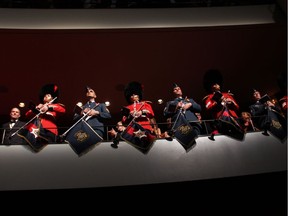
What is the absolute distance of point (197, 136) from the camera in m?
6.33

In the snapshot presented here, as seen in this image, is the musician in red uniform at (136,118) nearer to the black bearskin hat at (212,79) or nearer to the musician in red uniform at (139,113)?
the musician in red uniform at (139,113)

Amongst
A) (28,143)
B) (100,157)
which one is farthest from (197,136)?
(28,143)

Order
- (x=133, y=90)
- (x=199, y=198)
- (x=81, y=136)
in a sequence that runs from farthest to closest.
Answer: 1. (x=133, y=90)
2. (x=199, y=198)
3. (x=81, y=136)

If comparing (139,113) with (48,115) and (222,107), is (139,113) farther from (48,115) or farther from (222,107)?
(48,115)

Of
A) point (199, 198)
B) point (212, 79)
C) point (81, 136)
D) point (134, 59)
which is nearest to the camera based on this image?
point (81, 136)

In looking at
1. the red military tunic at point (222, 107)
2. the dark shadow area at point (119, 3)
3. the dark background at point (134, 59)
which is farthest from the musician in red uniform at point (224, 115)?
the dark shadow area at point (119, 3)

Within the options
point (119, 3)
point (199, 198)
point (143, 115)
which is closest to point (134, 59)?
point (119, 3)

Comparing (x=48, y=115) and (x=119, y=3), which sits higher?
(x=119, y=3)

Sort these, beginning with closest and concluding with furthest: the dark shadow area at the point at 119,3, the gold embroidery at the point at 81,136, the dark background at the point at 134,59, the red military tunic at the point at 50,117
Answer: the gold embroidery at the point at 81,136 → the red military tunic at the point at 50,117 → the dark background at the point at 134,59 → the dark shadow area at the point at 119,3

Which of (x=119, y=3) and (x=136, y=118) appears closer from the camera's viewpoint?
(x=136, y=118)

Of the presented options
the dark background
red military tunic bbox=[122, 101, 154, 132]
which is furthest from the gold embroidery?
the dark background

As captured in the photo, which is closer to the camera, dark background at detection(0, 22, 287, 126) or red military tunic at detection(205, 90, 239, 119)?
red military tunic at detection(205, 90, 239, 119)

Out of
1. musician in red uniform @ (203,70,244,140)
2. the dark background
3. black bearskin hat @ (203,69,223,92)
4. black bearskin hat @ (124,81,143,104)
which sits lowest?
musician in red uniform @ (203,70,244,140)

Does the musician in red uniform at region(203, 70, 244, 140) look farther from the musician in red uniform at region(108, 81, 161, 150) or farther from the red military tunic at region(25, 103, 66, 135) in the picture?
the red military tunic at region(25, 103, 66, 135)
